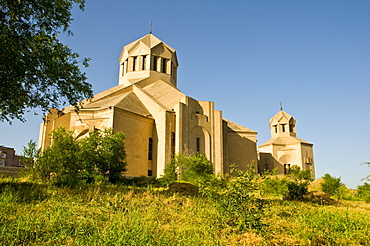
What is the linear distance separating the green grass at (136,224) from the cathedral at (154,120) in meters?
13.1

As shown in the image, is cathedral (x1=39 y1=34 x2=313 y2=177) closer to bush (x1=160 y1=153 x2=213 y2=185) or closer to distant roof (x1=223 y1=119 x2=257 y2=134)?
distant roof (x1=223 y1=119 x2=257 y2=134)

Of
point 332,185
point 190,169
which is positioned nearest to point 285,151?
point 332,185

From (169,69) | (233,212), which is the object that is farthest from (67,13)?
(169,69)

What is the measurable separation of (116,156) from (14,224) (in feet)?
26.6

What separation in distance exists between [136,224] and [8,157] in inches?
1109

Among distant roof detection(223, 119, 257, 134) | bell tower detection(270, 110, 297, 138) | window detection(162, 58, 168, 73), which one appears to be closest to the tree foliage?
distant roof detection(223, 119, 257, 134)

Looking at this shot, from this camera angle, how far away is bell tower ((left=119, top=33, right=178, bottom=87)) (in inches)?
1144

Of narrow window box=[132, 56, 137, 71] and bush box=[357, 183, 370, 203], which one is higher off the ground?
narrow window box=[132, 56, 137, 71]

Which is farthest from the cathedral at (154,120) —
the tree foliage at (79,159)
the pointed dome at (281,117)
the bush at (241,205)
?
the bush at (241,205)

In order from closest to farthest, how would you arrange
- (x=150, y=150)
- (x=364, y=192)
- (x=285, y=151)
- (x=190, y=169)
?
(x=364, y=192)
(x=190, y=169)
(x=150, y=150)
(x=285, y=151)

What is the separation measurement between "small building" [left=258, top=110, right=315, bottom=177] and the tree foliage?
24549 millimetres

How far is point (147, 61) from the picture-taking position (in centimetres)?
2919

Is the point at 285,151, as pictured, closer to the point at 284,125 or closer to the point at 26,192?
the point at 284,125

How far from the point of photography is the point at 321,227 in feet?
19.4
